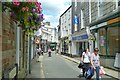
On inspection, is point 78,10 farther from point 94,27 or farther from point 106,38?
point 106,38

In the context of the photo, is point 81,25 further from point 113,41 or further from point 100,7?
point 113,41

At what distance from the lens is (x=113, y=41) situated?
70.9ft

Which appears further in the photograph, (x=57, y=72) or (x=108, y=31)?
(x=108, y=31)

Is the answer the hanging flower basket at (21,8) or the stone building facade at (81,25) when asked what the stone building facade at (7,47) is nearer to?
the hanging flower basket at (21,8)

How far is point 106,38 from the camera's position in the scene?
72.1 feet

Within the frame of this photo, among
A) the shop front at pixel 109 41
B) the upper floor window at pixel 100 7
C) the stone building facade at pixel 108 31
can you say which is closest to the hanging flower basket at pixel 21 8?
the stone building facade at pixel 108 31

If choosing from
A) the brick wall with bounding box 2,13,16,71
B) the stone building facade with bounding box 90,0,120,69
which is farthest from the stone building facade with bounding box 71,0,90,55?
the brick wall with bounding box 2,13,16,71

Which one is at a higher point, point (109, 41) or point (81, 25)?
point (81, 25)

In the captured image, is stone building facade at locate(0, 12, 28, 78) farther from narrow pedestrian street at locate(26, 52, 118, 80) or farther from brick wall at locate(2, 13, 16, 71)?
narrow pedestrian street at locate(26, 52, 118, 80)

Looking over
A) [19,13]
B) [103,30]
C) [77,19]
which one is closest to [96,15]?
[103,30]

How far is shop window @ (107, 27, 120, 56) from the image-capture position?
20859 mm

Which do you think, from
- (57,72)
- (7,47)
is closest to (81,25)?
(57,72)

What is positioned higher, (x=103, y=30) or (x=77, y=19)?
(x=77, y=19)

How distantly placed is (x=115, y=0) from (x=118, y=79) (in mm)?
7934
